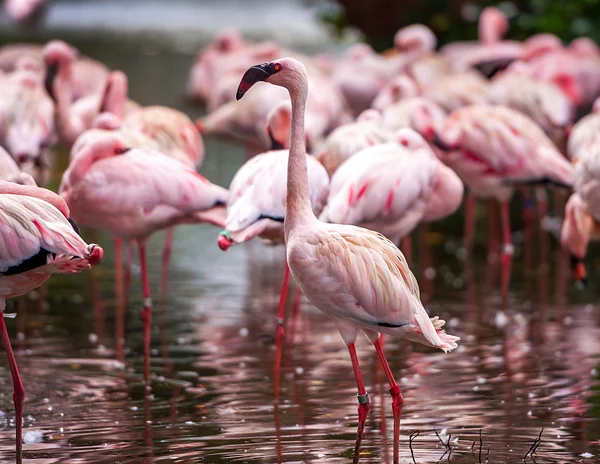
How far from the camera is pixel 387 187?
6707 millimetres

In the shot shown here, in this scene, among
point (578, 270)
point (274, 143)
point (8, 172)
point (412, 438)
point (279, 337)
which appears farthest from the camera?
point (578, 270)

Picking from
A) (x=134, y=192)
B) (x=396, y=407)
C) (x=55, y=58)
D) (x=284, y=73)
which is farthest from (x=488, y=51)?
(x=396, y=407)

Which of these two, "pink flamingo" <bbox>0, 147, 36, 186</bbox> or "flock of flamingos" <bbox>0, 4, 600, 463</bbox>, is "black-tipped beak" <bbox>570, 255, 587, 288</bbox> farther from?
"pink flamingo" <bbox>0, 147, 36, 186</bbox>

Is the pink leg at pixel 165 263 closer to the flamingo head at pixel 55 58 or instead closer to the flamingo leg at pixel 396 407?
the flamingo head at pixel 55 58

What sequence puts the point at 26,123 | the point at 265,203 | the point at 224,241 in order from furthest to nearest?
the point at 26,123 < the point at 265,203 < the point at 224,241

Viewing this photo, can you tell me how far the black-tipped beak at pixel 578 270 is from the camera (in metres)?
7.77

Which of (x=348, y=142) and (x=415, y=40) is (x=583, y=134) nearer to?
(x=348, y=142)

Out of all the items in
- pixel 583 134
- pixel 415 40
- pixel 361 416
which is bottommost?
pixel 361 416

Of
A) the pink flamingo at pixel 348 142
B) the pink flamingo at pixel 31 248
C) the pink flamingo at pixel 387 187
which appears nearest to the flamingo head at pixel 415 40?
the pink flamingo at pixel 348 142

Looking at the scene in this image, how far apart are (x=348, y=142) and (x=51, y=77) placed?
3.22 meters

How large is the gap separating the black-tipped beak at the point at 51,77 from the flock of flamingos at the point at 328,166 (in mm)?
16

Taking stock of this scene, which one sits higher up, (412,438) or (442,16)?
(442,16)

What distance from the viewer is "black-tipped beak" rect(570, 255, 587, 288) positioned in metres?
7.77

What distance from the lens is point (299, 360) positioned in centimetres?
680
